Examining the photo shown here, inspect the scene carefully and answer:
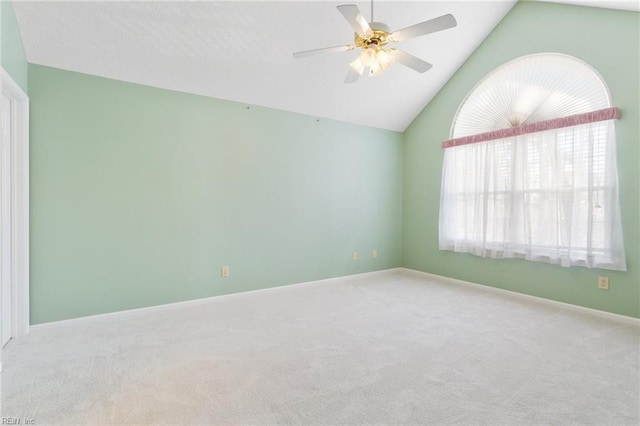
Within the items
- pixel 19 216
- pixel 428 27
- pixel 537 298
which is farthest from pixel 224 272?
pixel 537 298

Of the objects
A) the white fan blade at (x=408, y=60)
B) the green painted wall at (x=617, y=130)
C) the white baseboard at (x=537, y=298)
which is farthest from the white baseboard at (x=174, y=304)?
the white fan blade at (x=408, y=60)

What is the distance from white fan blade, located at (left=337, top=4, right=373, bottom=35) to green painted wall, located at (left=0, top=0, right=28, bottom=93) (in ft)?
7.85

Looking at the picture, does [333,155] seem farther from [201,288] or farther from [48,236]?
[48,236]

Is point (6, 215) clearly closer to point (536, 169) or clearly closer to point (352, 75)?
point (352, 75)

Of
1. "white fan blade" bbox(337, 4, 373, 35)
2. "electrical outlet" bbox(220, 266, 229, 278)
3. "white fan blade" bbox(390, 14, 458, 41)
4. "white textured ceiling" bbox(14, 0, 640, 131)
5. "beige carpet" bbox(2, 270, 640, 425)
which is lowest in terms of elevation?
"beige carpet" bbox(2, 270, 640, 425)

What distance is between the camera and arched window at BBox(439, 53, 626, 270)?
3.13 meters

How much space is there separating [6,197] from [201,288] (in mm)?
1856

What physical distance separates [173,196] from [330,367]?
2.44 meters

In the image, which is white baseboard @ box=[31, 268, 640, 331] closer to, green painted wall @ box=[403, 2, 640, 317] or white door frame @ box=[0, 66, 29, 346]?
green painted wall @ box=[403, 2, 640, 317]

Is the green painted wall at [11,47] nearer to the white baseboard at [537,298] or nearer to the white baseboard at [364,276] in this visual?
the white baseboard at [364,276]

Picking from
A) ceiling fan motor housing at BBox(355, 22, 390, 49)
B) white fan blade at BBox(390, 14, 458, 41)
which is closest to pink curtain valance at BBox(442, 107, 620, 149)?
white fan blade at BBox(390, 14, 458, 41)

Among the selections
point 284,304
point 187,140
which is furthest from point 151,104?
point 284,304

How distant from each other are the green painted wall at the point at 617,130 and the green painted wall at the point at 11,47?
4.72 m

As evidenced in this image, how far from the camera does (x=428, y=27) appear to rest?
207cm
